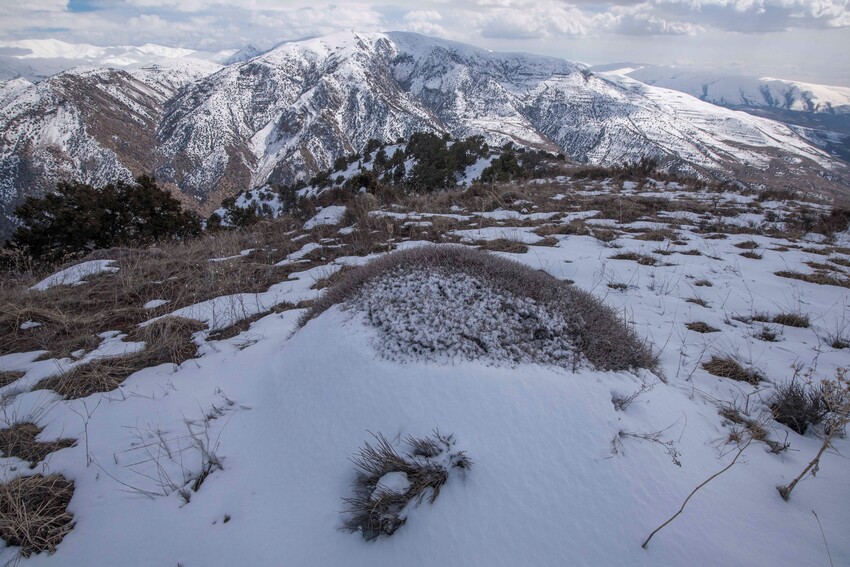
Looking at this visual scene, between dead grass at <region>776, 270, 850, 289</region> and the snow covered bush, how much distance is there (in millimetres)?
4359

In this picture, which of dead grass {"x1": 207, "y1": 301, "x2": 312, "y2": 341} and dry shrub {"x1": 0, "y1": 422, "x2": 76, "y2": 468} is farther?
dead grass {"x1": 207, "y1": 301, "x2": 312, "y2": 341}

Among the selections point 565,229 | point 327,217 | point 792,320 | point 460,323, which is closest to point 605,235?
point 565,229

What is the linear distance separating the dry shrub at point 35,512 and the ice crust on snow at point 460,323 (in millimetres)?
2000

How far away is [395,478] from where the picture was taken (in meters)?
2.04

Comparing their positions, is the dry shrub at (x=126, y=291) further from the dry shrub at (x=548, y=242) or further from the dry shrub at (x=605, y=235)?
the dry shrub at (x=605, y=235)

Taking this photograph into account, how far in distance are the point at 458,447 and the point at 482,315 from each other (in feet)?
3.48

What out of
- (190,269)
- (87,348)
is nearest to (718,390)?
(87,348)

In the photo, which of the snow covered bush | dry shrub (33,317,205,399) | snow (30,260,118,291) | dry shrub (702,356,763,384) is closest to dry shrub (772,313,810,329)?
dry shrub (702,356,763,384)

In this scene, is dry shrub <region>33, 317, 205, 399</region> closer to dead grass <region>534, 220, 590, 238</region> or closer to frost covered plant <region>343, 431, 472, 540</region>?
frost covered plant <region>343, 431, 472, 540</region>

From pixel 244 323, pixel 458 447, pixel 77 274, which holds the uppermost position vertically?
pixel 458 447

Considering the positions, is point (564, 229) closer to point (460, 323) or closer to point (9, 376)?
point (460, 323)

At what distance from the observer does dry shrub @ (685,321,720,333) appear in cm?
426

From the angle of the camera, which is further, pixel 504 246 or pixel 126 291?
pixel 504 246

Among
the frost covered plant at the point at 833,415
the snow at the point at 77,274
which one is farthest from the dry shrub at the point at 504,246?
the snow at the point at 77,274
